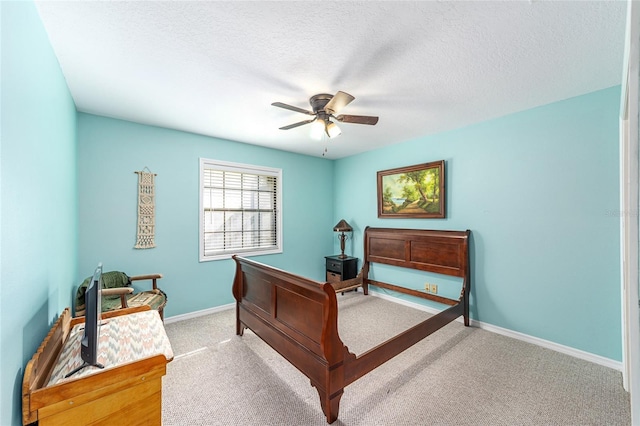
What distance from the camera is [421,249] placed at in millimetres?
3723

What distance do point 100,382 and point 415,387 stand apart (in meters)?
2.10

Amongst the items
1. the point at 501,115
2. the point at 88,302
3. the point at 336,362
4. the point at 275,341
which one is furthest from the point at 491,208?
the point at 88,302

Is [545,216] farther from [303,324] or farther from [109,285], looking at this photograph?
[109,285]

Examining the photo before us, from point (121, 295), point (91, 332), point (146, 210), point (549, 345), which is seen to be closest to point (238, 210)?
point (146, 210)

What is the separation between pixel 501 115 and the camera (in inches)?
119

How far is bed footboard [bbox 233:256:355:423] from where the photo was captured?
1.73m

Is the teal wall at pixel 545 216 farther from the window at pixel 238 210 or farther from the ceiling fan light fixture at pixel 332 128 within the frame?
the window at pixel 238 210

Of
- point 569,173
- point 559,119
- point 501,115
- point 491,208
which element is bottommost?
point 491,208

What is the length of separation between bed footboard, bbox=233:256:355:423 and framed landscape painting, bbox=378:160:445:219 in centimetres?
248

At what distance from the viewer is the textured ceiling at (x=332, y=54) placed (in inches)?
58.7

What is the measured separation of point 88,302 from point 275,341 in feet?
4.79

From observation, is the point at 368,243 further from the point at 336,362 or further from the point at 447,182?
the point at 336,362

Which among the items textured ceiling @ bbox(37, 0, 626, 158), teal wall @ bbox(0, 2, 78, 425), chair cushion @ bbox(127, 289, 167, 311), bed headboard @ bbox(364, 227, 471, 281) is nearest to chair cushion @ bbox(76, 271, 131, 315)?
chair cushion @ bbox(127, 289, 167, 311)

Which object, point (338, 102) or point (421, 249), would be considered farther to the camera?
point (421, 249)
